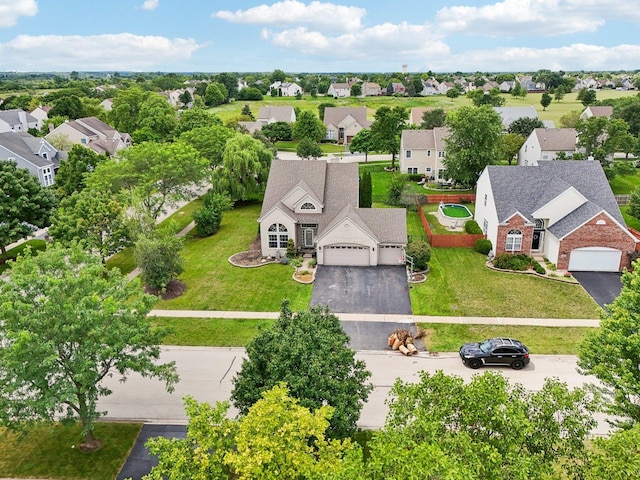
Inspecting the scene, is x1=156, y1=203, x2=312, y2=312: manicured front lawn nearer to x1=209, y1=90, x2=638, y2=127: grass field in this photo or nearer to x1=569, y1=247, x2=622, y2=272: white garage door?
x1=569, y1=247, x2=622, y2=272: white garage door

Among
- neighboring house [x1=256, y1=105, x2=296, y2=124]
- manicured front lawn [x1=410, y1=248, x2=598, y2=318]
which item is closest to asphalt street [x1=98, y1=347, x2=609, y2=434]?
manicured front lawn [x1=410, y1=248, x2=598, y2=318]

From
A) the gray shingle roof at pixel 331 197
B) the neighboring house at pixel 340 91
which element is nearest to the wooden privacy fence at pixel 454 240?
the gray shingle roof at pixel 331 197

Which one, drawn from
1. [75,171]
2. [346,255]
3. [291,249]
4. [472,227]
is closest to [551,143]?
[472,227]

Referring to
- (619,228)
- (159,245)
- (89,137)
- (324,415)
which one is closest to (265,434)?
(324,415)

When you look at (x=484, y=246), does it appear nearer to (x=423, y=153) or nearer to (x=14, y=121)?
(x=423, y=153)

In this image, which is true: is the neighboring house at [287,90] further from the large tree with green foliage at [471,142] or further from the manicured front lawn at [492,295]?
the manicured front lawn at [492,295]

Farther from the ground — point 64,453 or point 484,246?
point 484,246
